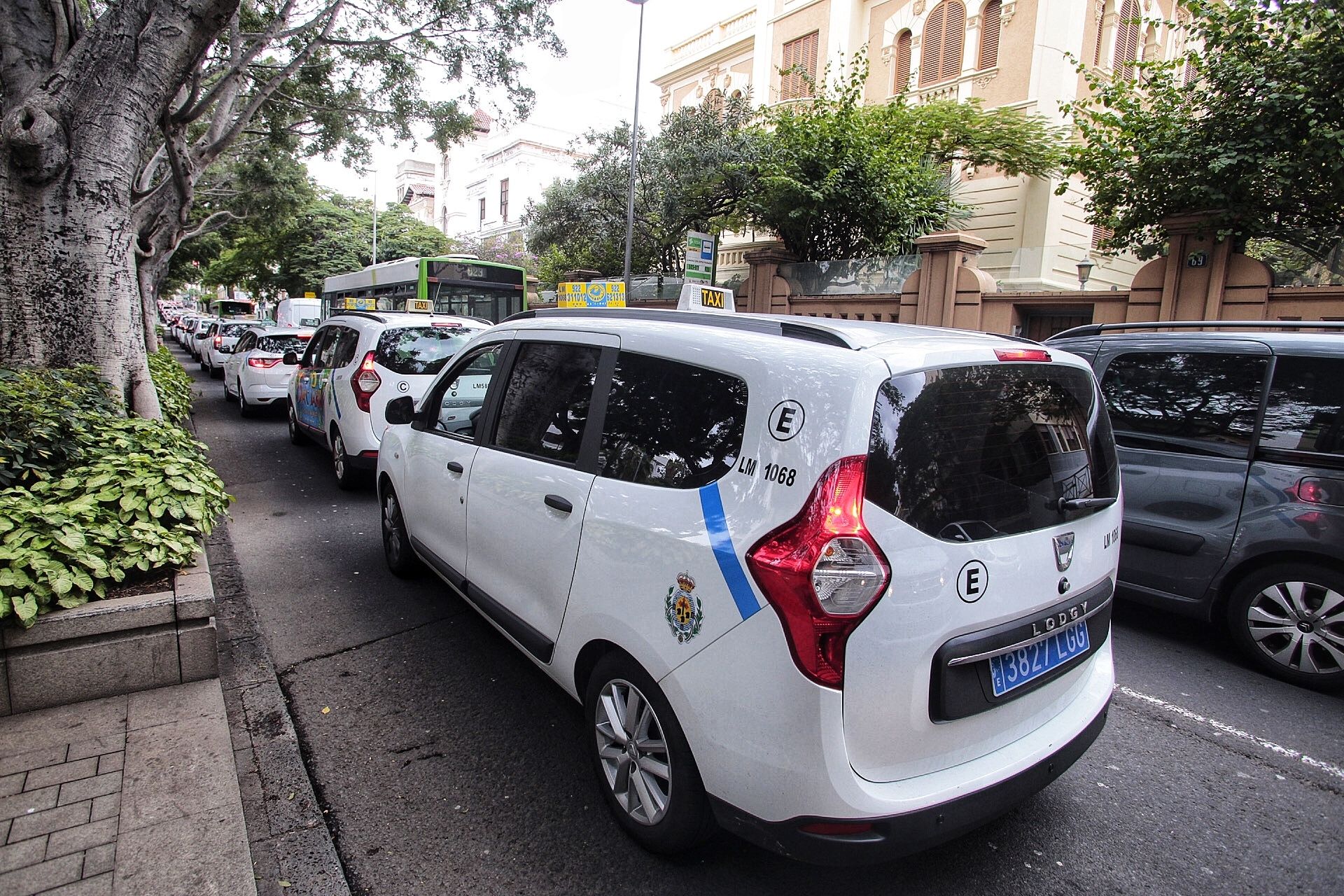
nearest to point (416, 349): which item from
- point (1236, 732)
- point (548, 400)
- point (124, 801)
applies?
point (548, 400)

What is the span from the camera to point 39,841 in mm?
2375

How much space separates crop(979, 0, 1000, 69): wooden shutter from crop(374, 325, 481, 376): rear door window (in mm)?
19644

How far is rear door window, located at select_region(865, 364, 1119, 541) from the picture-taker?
202 cm

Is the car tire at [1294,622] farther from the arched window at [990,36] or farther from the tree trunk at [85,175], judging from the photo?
the arched window at [990,36]

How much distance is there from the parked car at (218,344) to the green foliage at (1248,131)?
60.8 feet

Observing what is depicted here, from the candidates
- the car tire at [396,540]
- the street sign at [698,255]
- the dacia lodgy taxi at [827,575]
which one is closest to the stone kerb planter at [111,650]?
the car tire at [396,540]

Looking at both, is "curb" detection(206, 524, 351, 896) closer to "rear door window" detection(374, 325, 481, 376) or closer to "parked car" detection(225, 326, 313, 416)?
"rear door window" detection(374, 325, 481, 376)

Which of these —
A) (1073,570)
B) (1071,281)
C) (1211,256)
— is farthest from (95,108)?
(1071,281)

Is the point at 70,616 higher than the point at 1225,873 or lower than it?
higher

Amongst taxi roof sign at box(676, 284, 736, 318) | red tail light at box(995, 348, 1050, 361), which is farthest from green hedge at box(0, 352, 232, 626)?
red tail light at box(995, 348, 1050, 361)

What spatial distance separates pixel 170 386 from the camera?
8797 millimetres

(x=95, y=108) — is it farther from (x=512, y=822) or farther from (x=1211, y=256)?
(x=1211, y=256)

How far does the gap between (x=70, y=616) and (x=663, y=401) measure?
2764 millimetres

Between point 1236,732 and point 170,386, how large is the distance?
10.3 meters
